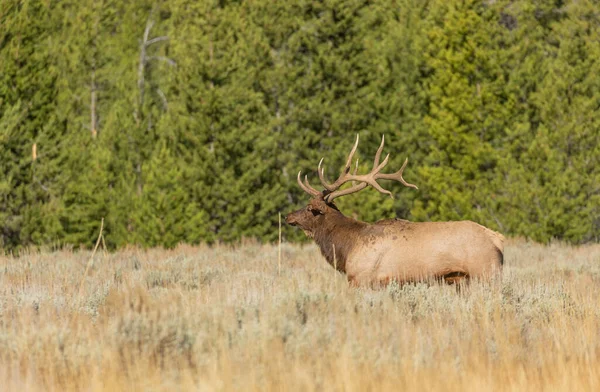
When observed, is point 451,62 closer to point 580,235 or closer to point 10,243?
point 580,235

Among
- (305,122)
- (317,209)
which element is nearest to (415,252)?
(317,209)

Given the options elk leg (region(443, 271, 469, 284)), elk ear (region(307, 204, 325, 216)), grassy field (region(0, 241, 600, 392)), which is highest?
elk ear (region(307, 204, 325, 216))

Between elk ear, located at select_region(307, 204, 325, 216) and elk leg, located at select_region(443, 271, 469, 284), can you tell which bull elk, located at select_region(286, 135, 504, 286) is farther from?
elk ear, located at select_region(307, 204, 325, 216)

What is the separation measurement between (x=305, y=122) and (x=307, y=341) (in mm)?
24192

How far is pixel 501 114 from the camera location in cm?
2822

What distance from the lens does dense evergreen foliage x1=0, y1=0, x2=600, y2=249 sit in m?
26.0

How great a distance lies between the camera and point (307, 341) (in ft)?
22.6

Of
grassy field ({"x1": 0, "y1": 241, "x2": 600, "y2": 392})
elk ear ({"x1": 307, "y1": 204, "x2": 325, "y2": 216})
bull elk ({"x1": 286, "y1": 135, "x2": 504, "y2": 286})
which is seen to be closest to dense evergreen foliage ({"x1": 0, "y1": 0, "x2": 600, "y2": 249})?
elk ear ({"x1": 307, "y1": 204, "x2": 325, "y2": 216})

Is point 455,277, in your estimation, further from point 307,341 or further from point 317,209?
point 307,341

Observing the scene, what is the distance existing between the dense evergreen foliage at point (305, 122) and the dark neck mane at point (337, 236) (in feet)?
48.0

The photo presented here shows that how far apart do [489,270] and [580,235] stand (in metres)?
16.1

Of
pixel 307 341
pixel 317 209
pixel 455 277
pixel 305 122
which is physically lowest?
pixel 455 277

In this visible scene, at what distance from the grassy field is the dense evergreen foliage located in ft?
55.2

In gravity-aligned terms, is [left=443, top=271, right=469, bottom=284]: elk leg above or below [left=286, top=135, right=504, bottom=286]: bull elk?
below
